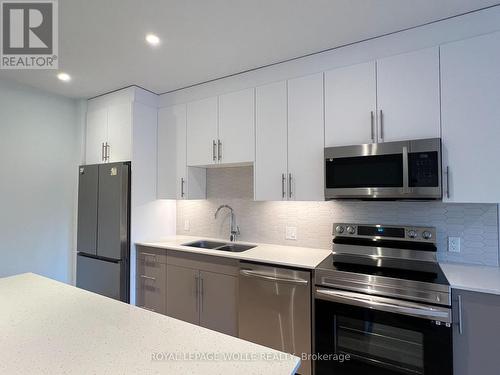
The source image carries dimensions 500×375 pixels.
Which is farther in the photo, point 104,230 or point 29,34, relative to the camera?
point 104,230

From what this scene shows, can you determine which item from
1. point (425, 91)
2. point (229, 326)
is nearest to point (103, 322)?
point (229, 326)

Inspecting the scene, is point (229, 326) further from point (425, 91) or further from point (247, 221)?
point (425, 91)

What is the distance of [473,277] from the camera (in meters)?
1.59

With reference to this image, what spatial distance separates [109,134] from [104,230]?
3.49 ft

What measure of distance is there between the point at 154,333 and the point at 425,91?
2.12 m

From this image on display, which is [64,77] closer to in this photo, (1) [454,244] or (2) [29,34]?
(2) [29,34]

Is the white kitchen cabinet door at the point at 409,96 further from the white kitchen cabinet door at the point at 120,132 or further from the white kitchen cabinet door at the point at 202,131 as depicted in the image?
the white kitchen cabinet door at the point at 120,132

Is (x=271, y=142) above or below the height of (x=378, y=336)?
above

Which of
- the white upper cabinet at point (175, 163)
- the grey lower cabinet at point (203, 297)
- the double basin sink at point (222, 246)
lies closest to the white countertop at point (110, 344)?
the grey lower cabinet at point (203, 297)

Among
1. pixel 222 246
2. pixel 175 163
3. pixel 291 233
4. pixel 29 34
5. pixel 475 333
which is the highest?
pixel 29 34

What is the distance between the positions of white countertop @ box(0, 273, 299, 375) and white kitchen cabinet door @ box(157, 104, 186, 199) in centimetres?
174

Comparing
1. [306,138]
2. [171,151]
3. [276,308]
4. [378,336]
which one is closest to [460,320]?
[378,336]

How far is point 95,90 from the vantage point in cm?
293

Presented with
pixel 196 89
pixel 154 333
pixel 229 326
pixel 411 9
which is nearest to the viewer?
pixel 154 333
